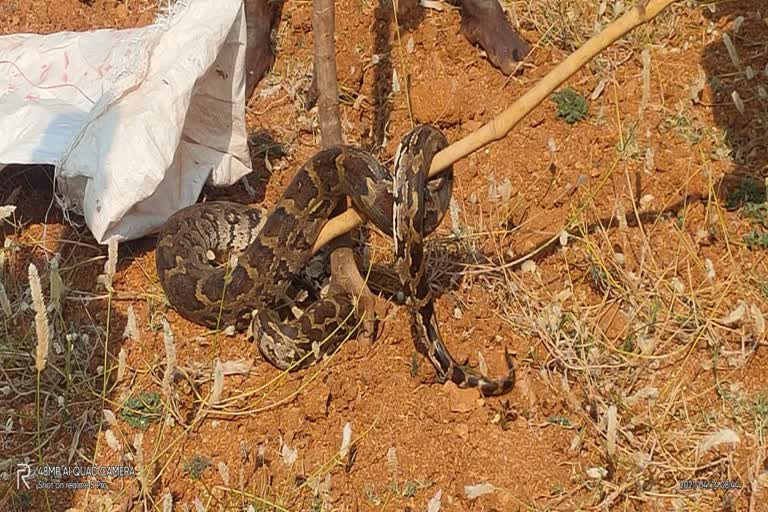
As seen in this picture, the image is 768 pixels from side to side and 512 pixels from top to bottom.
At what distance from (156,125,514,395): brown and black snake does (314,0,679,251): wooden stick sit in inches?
5.0

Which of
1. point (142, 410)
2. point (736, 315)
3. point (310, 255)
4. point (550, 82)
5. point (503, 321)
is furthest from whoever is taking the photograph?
point (310, 255)

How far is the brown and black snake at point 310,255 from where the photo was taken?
4.06m

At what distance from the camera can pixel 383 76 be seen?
5.96m

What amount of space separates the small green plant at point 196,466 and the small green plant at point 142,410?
1.02ft

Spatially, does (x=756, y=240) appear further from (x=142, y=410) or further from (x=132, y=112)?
(x=132, y=112)

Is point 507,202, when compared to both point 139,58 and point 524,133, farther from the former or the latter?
point 139,58

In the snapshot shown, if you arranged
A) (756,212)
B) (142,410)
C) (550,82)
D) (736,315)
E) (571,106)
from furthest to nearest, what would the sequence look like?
(571,106)
(756,212)
(142,410)
(736,315)
(550,82)

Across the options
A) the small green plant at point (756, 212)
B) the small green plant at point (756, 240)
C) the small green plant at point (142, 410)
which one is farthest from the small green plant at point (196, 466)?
the small green plant at point (756, 212)

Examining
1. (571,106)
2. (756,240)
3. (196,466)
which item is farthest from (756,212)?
(196,466)

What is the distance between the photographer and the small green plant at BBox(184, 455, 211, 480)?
3955 mm

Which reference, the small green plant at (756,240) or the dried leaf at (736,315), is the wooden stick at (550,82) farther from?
the small green plant at (756,240)

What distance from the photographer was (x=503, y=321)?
4.57 metres

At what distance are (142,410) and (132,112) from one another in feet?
5.36

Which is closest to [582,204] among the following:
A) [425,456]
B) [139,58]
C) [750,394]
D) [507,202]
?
[507,202]
